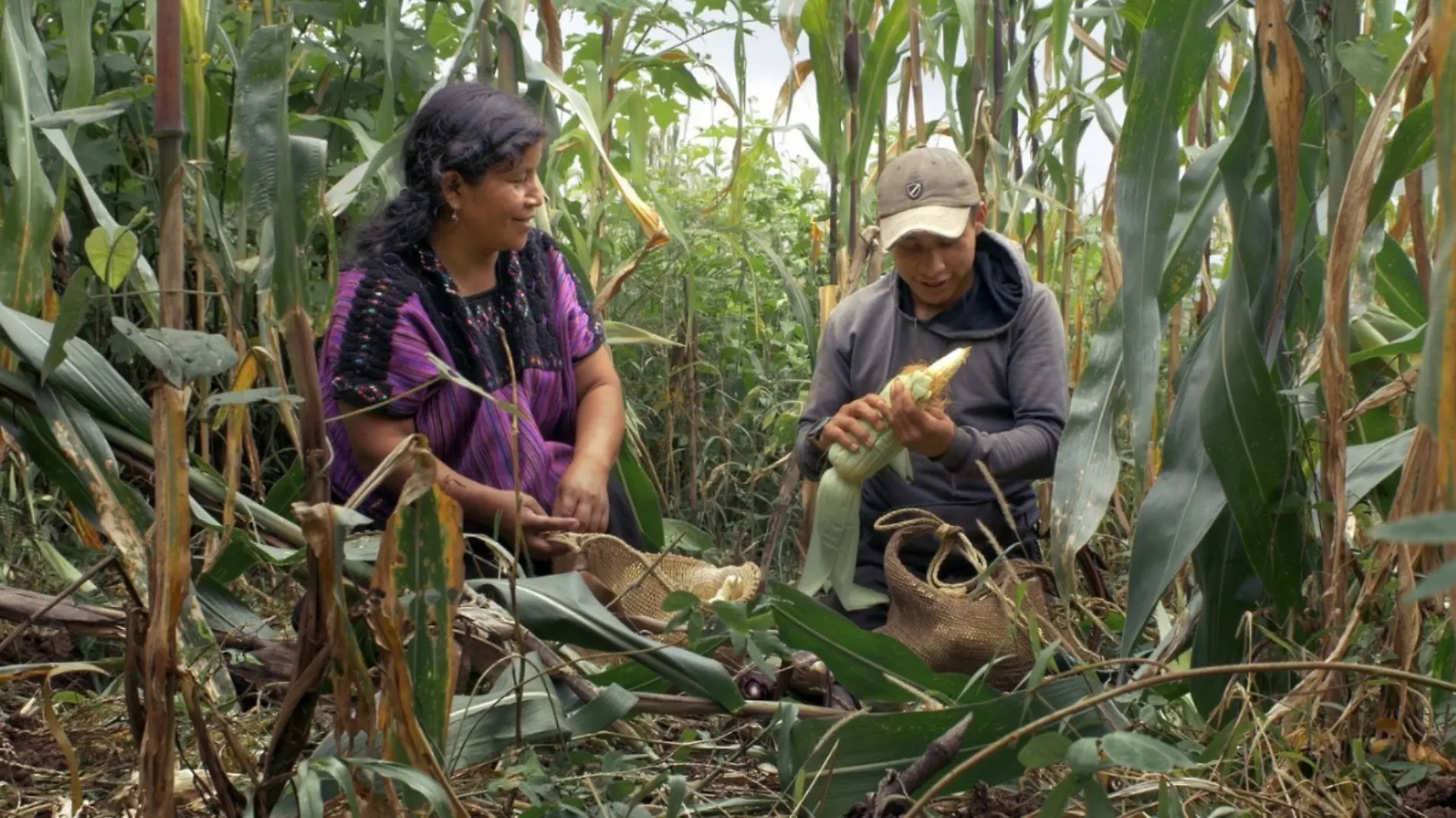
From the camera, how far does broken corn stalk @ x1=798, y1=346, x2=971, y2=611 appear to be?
7.25ft

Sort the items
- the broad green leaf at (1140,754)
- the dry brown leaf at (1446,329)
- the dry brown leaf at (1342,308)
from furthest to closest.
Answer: the dry brown leaf at (1342,308) → the broad green leaf at (1140,754) → the dry brown leaf at (1446,329)

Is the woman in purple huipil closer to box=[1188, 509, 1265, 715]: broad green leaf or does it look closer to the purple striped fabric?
the purple striped fabric

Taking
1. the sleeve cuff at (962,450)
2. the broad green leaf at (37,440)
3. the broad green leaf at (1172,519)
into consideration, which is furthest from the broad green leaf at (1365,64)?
the broad green leaf at (37,440)

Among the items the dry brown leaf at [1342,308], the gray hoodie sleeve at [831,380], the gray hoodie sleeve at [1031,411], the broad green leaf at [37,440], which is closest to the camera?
the dry brown leaf at [1342,308]

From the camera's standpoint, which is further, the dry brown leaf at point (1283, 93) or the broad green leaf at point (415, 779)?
the dry brown leaf at point (1283, 93)

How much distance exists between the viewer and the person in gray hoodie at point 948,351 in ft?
7.70

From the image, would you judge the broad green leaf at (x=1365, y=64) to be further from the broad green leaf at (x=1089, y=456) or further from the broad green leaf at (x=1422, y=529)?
the broad green leaf at (x=1422, y=529)

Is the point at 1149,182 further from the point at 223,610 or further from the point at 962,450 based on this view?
the point at 223,610

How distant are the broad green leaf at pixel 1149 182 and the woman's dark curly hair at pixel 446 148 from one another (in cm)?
112

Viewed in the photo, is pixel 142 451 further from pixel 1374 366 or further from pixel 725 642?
pixel 1374 366

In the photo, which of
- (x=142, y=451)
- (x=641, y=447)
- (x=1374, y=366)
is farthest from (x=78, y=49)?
(x=1374, y=366)

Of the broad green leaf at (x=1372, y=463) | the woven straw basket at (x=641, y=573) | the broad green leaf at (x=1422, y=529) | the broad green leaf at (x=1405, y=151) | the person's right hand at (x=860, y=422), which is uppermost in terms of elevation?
the broad green leaf at (x=1405, y=151)

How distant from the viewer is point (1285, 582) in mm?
1462

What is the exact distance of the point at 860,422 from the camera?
221 centimetres
